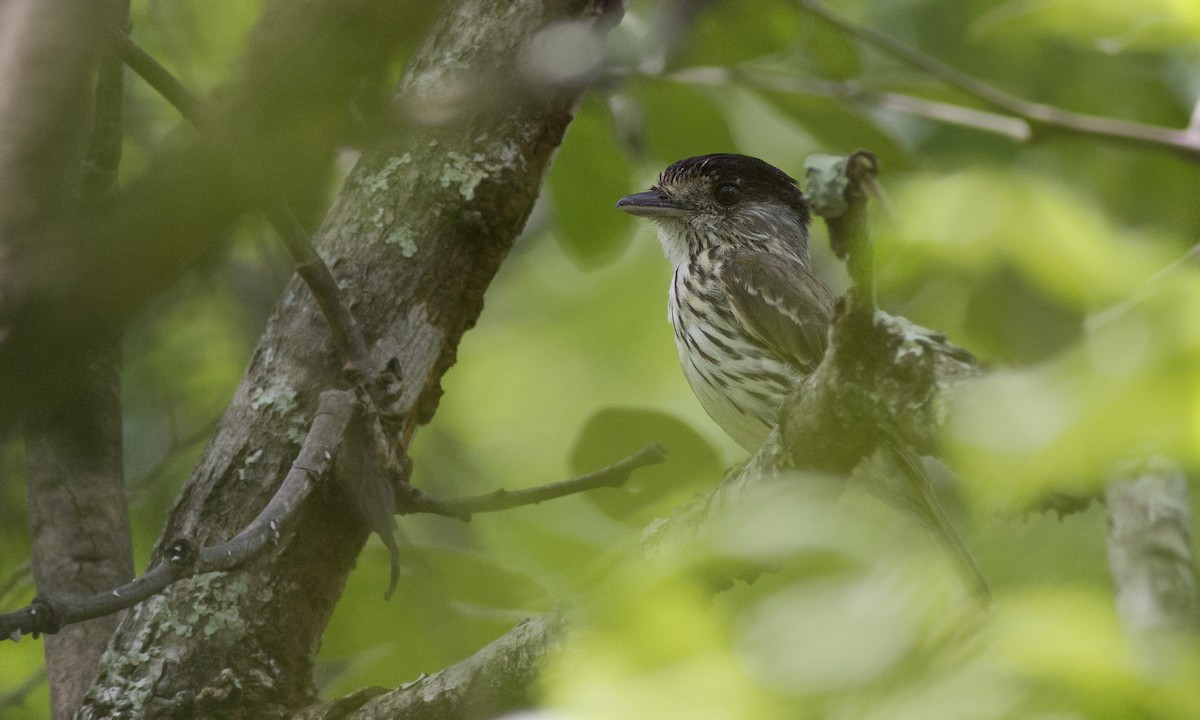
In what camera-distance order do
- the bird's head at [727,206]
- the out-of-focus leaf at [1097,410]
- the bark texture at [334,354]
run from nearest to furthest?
the out-of-focus leaf at [1097,410]
the bark texture at [334,354]
the bird's head at [727,206]

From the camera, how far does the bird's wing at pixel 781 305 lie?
3730 millimetres

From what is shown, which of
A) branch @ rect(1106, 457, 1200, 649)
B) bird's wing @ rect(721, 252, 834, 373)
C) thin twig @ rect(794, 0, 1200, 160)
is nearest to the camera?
branch @ rect(1106, 457, 1200, 649)

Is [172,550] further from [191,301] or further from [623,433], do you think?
[191,301]

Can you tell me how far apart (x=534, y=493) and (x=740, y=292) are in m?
1.55

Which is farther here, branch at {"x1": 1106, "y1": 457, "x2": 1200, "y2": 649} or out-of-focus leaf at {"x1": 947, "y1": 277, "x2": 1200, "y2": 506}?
branch at {"x1": 1106, "y1": 457, "x2": 1200, "y2": 649}

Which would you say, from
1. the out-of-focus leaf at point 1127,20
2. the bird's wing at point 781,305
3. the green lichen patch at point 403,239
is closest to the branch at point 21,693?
the green lichen patch at point 403,239

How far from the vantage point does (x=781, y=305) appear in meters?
3.91

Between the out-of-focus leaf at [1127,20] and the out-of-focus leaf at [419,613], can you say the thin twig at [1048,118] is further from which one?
the out-of-focus leaf at [419,613]

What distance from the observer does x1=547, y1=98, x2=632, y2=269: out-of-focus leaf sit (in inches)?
141

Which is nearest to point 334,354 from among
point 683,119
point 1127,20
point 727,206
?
point 683,119

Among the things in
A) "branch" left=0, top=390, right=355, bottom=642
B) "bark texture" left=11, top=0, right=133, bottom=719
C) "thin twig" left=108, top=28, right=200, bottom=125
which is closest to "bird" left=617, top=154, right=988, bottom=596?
"branch" left=0, top=390, right=355, bottom=642

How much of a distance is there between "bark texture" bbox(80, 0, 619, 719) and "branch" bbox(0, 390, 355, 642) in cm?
19

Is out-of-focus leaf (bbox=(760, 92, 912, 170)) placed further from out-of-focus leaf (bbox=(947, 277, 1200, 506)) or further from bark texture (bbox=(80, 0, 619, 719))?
out-of-focus leaf (bbox=(947, 277, 1200, 506))

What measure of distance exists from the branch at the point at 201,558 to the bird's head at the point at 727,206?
2.27 m
